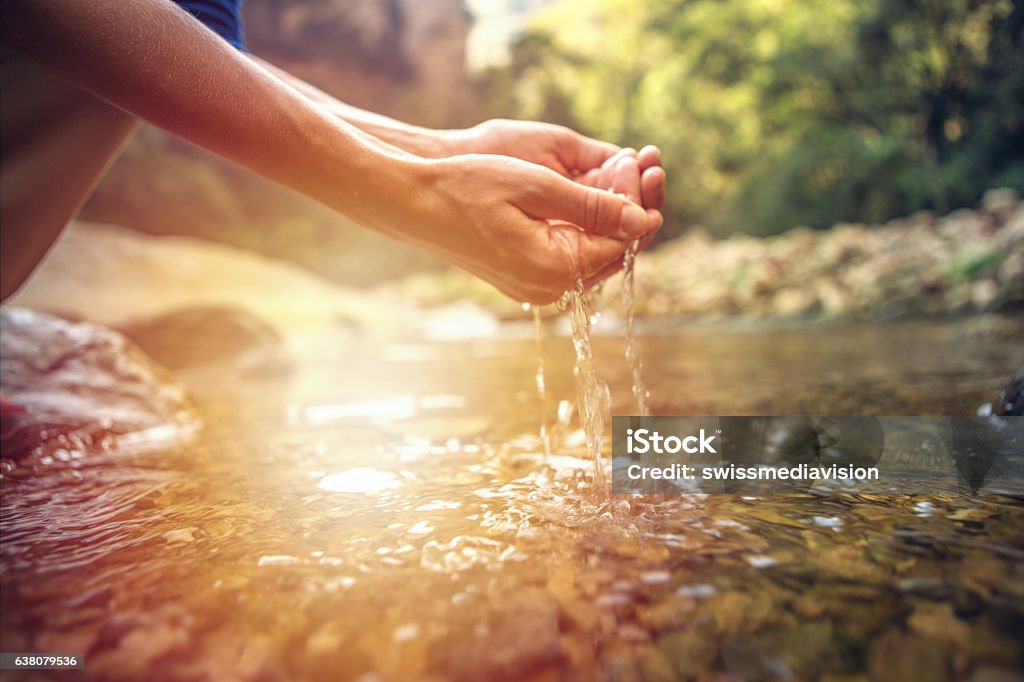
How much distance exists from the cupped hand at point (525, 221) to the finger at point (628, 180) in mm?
111

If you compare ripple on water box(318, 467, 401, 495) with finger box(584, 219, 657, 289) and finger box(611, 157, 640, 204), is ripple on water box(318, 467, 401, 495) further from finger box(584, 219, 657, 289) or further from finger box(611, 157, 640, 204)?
finger box(611, 157, 640, 204)

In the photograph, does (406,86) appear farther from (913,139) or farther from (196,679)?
(196,679)

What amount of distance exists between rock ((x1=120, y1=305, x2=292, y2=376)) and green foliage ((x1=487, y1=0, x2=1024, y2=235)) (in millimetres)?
8061

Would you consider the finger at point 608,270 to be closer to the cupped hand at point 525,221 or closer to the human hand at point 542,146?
the cupped hand at point 525,221

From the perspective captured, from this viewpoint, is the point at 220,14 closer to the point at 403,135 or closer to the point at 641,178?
the point at 403,135

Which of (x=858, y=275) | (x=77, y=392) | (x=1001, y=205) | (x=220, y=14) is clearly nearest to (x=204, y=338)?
(x=77, y=392)

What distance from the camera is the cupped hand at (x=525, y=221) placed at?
1.58m

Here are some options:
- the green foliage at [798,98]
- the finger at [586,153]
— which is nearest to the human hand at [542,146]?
the finger at [586,153]

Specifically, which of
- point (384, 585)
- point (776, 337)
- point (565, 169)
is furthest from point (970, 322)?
point (384, 585)

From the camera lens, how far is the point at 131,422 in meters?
2.45

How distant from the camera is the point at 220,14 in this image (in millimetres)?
2023

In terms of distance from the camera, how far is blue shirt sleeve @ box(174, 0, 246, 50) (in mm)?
1953

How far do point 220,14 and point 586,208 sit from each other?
1.42m

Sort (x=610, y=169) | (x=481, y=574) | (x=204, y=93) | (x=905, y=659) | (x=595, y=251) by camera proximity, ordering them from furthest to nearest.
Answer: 1. (x=610, y=169)
2. (x=595, y=251)
3. (x=204, y=93)
4. (x=481, y=574)
5. (x=905, y=659)
